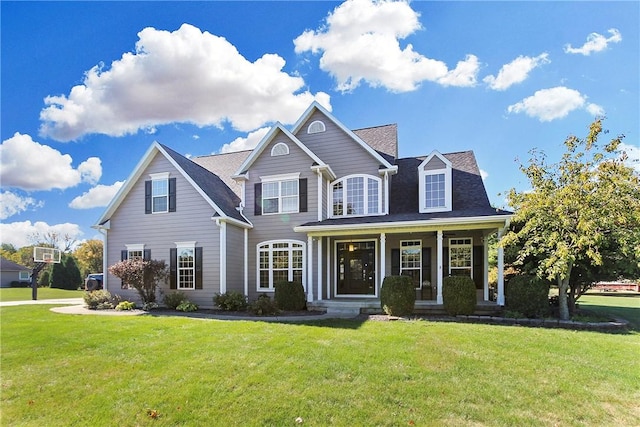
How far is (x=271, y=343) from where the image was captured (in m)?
7.30

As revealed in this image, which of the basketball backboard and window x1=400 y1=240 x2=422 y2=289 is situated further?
the basketball backboard

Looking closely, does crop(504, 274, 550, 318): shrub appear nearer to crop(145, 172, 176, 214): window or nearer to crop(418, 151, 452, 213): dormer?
crop(418, 151, 452, 213): dormer

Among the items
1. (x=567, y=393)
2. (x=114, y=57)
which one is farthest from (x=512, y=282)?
(x=114, y=57)

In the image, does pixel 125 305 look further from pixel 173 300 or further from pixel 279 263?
pixel 279 263

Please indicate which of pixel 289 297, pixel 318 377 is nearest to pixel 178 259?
pixel 289 297

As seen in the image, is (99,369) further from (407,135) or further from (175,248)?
(407,135)

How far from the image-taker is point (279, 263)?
1497cm

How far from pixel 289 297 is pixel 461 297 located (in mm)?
5893

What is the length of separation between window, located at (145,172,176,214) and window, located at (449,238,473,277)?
1176cm

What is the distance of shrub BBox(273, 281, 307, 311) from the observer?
42.0 ft


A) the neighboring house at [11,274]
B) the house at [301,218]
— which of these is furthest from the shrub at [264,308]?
the neighboring house at [11,274]

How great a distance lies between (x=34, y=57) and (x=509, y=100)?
16.0m

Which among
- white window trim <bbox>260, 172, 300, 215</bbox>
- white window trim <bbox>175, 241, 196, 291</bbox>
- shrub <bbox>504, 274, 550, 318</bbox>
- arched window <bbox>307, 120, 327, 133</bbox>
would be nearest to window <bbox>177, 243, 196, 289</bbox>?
white window trim <bbox>175, 241, 196, 291</bbox>

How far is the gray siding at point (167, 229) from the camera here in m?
14.0
